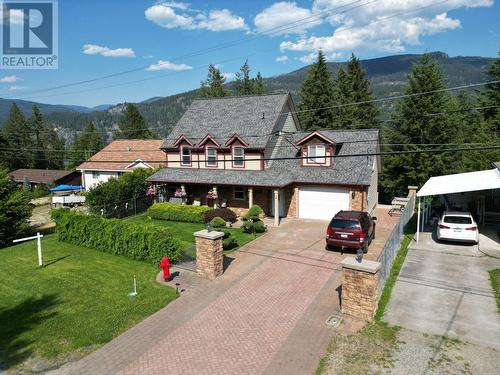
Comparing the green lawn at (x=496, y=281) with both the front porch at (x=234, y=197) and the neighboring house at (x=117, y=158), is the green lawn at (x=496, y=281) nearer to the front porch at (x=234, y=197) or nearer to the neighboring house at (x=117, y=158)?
the front porch at (x=234, y=197)

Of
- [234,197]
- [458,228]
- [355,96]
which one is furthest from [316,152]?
[355,96]

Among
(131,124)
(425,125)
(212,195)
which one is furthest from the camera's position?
(131,124)

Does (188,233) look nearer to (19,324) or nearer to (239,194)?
(239,194)

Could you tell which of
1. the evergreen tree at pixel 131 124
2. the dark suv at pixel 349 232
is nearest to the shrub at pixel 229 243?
the dark suv at pixel 349 232

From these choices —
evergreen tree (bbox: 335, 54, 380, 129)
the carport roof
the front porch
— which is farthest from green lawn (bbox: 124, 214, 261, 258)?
evergreen tree (bbox: 335, 54, 380, 129)

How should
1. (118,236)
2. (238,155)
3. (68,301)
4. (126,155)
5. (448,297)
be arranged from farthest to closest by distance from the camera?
(126,155) < (238,155) < (118,236) < (68,301) < (448,297)

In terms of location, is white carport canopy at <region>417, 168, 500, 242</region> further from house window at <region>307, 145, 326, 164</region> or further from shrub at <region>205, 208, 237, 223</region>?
shrub at <region>205, 208, 237, 223</region>

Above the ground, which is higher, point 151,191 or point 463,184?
point 463,184
